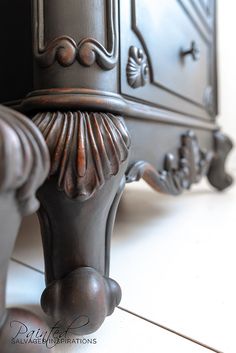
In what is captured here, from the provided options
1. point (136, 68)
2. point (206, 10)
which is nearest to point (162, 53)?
point (136, 68)

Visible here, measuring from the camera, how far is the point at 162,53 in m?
0.63

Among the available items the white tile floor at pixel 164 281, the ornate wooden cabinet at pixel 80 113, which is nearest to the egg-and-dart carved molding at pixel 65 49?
the ornate wooden cabinet at pixel 80 113

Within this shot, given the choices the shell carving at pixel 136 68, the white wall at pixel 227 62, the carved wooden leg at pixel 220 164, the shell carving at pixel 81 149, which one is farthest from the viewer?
the white wall at pixel 227 62

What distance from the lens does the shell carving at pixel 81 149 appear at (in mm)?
359

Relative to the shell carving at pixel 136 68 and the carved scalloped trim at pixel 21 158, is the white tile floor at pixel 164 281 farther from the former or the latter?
the shell carving at pixel 136 68

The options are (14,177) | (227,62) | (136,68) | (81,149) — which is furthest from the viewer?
(227,62)

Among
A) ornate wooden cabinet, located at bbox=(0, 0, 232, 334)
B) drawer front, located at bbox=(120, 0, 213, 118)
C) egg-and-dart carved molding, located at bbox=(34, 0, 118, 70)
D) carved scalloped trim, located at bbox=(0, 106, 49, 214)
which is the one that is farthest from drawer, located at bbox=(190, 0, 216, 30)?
carved scalloped trim, located at bbox=(0, 106, 49, 214)

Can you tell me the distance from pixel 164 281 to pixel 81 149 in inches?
11.6

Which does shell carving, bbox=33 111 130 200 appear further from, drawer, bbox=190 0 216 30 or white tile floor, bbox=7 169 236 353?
drawer, bbox=190 0 216 30

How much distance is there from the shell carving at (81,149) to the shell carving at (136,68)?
0.44ft

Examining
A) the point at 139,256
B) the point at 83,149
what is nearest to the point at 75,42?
the point at 83,149

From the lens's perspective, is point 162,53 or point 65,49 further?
point 162,53

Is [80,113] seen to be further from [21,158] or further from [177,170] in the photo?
[177,170]

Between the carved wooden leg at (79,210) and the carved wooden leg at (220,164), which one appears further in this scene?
the carved wooden leg at (220,164)
